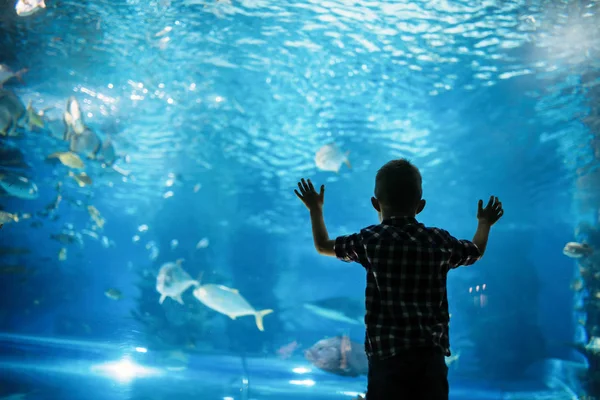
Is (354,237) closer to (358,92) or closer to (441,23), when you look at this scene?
(441,23)

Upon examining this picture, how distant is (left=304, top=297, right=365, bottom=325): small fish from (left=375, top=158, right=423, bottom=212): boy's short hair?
14.0 m

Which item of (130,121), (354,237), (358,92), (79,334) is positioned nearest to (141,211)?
(79,334)

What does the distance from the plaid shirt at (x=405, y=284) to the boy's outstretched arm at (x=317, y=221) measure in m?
0.15

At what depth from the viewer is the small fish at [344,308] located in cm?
1580

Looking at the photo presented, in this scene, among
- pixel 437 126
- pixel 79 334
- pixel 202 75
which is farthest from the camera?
pixel 79 334

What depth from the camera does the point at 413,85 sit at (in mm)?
10398

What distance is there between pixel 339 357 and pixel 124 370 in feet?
24.5

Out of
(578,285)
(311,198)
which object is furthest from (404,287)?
(578,285)

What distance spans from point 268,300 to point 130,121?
1120cm

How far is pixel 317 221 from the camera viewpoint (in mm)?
2223

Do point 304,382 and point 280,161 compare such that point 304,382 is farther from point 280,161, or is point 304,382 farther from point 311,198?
point 311,198

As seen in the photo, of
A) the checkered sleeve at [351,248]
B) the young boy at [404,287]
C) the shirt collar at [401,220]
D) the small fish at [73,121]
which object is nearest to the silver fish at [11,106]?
the small fish at [73,121]

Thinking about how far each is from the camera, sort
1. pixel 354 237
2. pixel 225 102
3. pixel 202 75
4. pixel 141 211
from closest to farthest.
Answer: pixel 354 237 → pixel 202 75 → pixel 225 102 → pixel 141 211

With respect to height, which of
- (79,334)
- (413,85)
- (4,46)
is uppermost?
(413,85)
